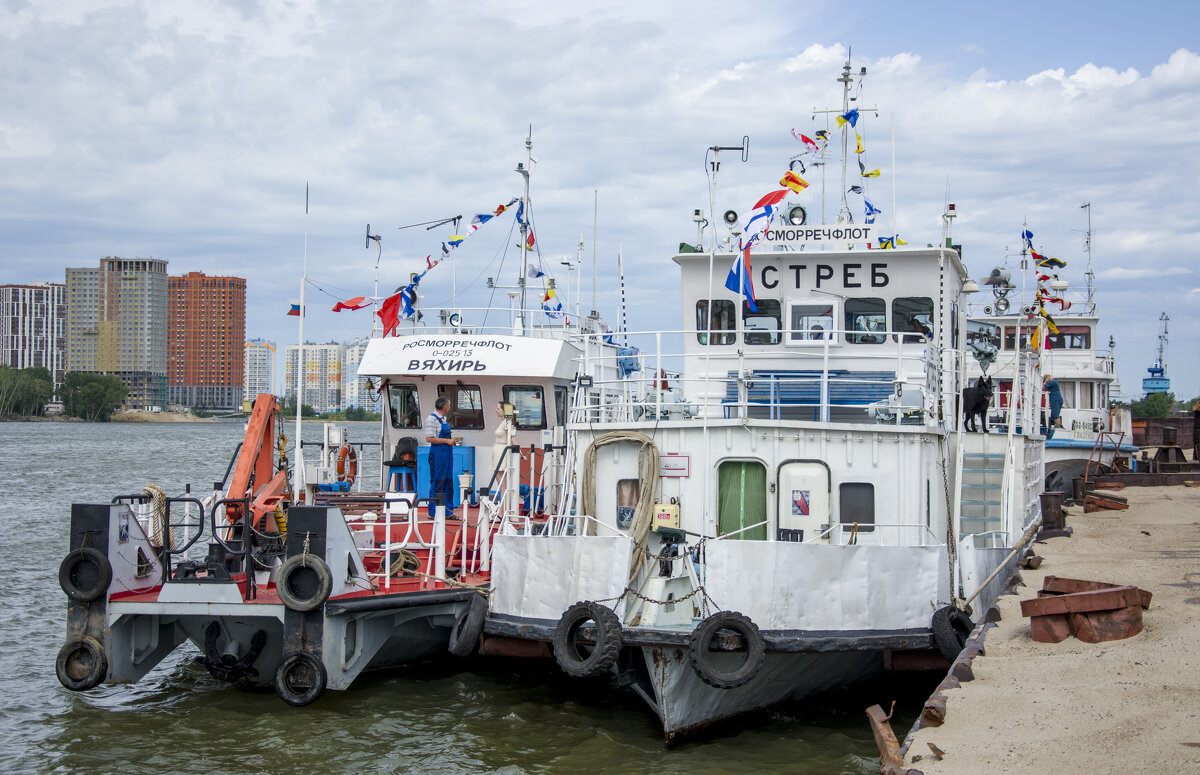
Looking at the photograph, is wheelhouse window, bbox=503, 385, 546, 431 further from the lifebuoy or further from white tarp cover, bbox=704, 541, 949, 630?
white tarp cover, bbox=704, 541, 949, 630

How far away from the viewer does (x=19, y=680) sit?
1330cm

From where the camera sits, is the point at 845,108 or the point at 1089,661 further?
the point at 845,108

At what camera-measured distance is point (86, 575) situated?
10484 millimetres

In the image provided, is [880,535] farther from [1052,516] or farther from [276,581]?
[1052,516]

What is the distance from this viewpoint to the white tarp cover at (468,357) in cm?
1658

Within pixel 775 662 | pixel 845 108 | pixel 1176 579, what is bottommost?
pixel 775 662

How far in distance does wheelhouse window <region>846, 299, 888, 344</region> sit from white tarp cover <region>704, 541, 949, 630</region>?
4.04m

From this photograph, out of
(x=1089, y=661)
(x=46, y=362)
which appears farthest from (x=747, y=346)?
(x=46, y=362)

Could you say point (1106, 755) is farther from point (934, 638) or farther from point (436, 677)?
point (436, 677)

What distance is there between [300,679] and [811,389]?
22.3ft

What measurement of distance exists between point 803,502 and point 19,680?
1005 centimetres

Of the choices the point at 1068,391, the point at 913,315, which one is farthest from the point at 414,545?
the point at 1068,391

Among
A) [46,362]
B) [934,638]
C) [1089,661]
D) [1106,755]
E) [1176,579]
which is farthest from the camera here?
[46,362]

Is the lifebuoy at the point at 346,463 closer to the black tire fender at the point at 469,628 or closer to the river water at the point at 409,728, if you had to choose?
the river water at the point at 409,728
